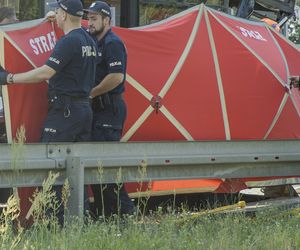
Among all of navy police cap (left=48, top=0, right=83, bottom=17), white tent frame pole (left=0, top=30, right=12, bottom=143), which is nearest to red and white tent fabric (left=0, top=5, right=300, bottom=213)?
white tent frame pole (left=0, top=30, right=12, bottom=143)

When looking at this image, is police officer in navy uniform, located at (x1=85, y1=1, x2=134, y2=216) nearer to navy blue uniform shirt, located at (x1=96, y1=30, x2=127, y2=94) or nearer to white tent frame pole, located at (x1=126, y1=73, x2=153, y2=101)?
navy blue uniform shirt, located at (x1=96, y1=30, x2=127, y2=94)

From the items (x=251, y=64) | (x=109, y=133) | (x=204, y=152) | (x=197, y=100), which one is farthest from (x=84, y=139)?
(x=251, y=64)

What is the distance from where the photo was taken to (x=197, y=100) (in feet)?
23.5

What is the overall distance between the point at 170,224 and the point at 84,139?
1245mm

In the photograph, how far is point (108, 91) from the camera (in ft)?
20.8

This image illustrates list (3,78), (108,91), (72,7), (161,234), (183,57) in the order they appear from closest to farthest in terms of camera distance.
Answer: (161,234) < (3,78) < (72,7) < (108,91) < (183,57)

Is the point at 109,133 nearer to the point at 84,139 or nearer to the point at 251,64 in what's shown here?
the point at 84,139

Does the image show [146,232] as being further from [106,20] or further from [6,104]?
[106,20]

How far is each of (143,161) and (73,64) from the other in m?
1.13

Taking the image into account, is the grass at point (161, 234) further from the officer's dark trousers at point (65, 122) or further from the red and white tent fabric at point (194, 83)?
the red and white tent fabric at point (194, 83)

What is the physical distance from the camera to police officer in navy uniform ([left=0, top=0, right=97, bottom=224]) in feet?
19.2

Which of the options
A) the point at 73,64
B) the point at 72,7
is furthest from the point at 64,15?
the point at 73,64

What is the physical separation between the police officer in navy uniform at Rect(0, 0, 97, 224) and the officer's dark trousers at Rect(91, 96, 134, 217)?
0.38m

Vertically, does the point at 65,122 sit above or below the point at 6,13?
below
